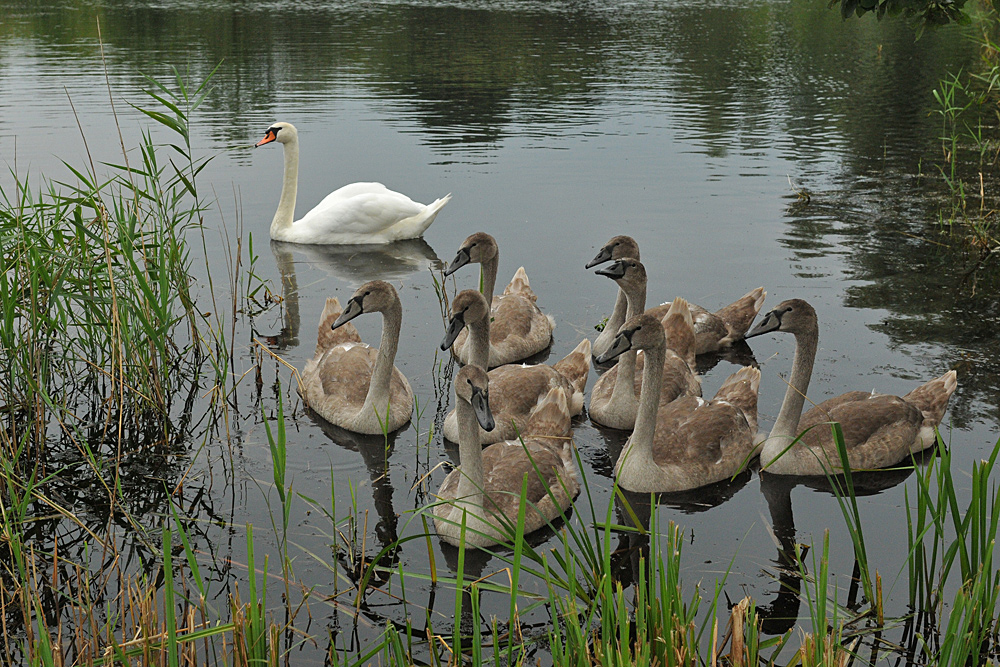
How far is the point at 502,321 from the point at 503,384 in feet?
5.13

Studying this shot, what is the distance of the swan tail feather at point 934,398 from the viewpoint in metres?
7.40

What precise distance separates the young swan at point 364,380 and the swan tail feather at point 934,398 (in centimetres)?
385

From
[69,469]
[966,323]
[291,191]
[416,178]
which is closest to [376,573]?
[69,469]

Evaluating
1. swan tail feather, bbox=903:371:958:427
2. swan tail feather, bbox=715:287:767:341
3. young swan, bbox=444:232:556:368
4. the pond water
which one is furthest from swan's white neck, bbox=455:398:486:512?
swan tail feather, bbox=715:287:767:341

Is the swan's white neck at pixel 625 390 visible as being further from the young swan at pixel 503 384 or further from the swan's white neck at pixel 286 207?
the swan's white neck at pixel 286 207

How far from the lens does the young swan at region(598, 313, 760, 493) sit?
682 cm

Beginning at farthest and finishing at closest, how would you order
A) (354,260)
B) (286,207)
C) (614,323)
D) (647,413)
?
(286,207), (354,260), (614,323), (647,413)

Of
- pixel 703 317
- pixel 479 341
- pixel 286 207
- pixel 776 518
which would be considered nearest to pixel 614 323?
pixel 703 317

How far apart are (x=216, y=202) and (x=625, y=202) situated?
5902 mm

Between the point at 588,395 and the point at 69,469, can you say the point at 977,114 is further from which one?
the point at 69,469

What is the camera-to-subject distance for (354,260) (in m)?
12.5

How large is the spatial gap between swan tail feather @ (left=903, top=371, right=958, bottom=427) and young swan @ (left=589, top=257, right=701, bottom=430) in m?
1.70

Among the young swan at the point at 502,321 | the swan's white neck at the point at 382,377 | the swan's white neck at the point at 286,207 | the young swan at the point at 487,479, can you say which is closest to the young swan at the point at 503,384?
the swan's white neck at the point at 382,377

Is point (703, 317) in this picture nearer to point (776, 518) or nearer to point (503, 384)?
point (503, 384)
